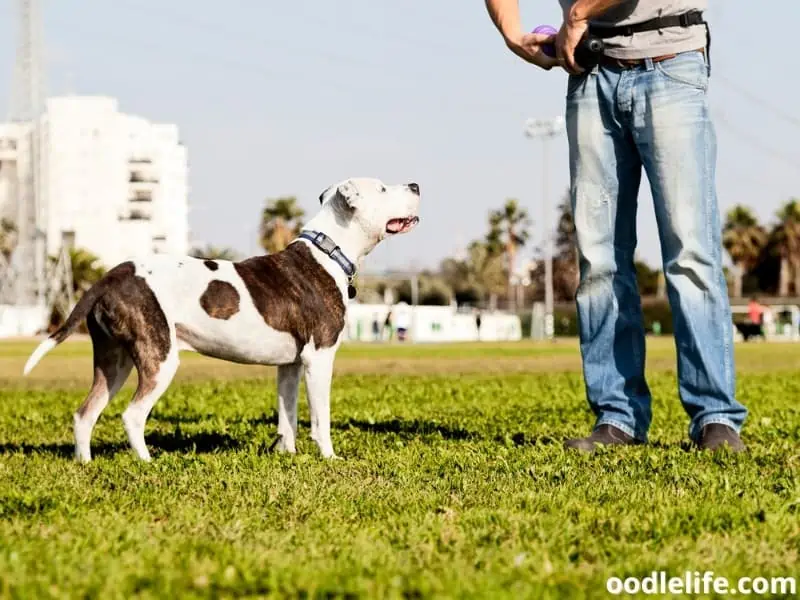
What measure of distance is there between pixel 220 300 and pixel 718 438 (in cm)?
266

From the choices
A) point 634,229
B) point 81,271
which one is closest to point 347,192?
point 634,229

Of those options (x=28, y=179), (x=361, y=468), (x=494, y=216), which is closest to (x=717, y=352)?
(x=361, y=468)

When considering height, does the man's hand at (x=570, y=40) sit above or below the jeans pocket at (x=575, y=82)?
above

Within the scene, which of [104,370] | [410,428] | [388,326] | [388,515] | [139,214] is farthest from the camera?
[139,214]

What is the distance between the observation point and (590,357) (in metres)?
7.02

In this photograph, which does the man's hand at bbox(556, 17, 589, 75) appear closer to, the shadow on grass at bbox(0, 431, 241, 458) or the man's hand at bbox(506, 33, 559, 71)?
the man's hand at bbox(506, 33, 559, 71)

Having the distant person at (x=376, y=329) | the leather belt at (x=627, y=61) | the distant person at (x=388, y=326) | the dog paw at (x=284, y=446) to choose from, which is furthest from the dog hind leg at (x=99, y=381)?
the distant person at (x=376, y=329)

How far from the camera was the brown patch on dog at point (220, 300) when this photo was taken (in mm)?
6312

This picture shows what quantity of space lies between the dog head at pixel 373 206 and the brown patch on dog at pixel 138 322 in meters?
1.26

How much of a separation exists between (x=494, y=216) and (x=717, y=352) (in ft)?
381

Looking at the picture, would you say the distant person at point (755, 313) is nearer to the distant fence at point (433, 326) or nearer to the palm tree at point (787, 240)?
the distant fence at point (433, 326)

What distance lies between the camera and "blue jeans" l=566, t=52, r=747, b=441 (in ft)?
21.6

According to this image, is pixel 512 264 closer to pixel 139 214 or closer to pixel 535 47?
pixel 139 214

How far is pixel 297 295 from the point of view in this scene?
21.6 ft
